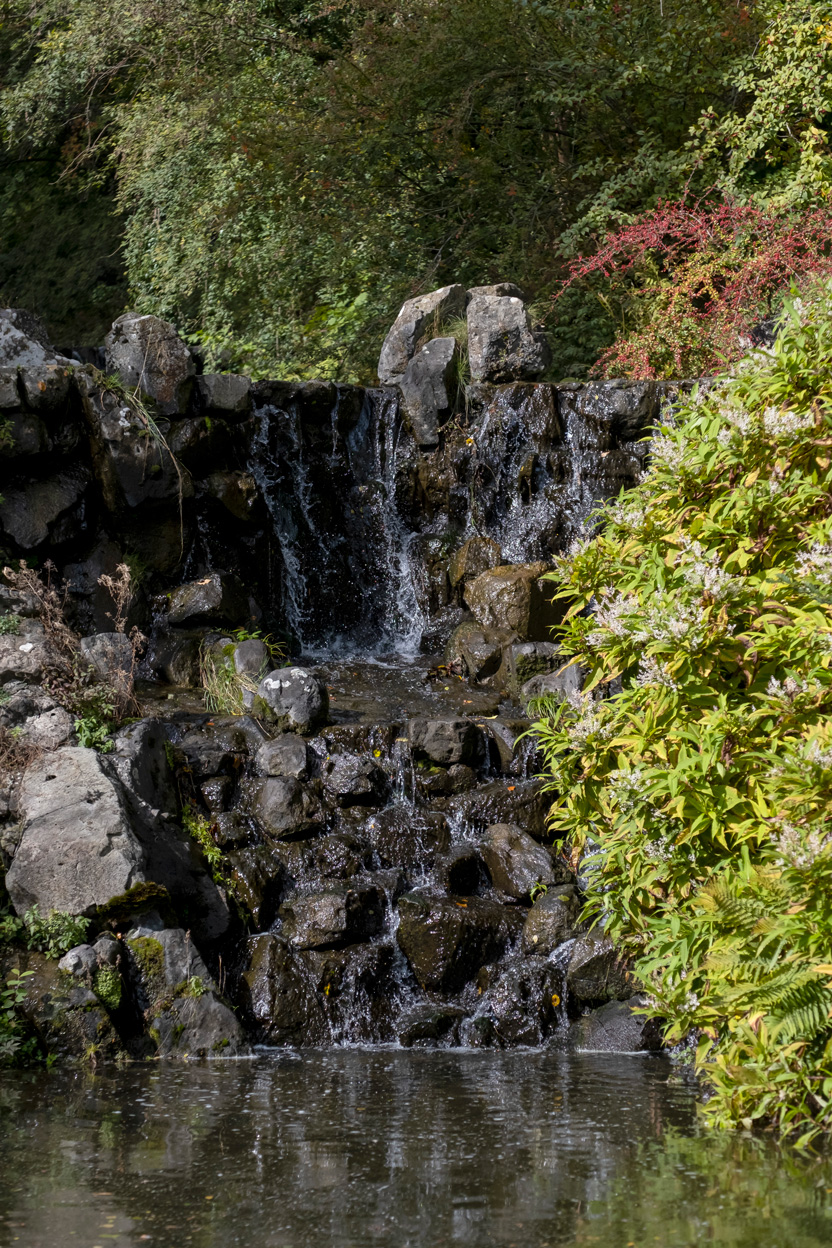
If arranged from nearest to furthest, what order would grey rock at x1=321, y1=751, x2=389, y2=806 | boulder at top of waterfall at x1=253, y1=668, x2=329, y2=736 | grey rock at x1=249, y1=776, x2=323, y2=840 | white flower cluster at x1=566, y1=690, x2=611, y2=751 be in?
1. white flower cluster at x1=566, y1=690, x2=611, y2=751
2. grey rock at x1=249, y1=776, x2=323, y2=840
3. grey rock at x1=321, y1=751, x2=389, y2=806
4. boulder at top of waterfall at x1=253, y1=668, x2=329, y2=736

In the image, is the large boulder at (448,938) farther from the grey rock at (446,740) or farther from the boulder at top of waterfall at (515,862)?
the grey rock at (446,740)

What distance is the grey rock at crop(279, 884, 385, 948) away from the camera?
300 inches

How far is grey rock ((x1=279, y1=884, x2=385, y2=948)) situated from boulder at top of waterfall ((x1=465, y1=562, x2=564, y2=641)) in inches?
144

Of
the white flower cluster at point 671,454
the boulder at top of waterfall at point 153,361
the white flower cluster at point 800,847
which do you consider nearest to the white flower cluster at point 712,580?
the white flower cluster at point 671,454

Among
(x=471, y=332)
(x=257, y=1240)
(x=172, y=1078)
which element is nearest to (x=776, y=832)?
(x=257, y=1240)

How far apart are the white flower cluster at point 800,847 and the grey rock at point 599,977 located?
11.9 ft

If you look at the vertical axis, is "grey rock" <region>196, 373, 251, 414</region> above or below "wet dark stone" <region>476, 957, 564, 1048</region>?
above

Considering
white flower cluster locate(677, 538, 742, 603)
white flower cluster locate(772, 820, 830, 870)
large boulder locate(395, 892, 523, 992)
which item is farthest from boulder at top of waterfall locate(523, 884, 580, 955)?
white flower cluster locate(772, 820, 830, 870)

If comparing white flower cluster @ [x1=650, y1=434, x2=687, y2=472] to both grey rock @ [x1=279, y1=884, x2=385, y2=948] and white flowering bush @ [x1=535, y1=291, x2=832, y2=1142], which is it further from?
grey rock @ [x1=279, y1=884, x2=385, y2=948]

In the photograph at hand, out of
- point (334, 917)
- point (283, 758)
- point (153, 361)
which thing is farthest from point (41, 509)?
point (334, 917)

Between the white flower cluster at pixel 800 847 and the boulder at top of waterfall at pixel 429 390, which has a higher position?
the boulder at top of waterfall at pixel 429 390

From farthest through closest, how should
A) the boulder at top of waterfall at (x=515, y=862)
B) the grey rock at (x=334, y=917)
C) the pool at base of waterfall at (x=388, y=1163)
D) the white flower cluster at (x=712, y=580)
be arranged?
1. the boulder at top of waterfall at (x=515, y=862)
2. the grey rock at (x=334, y=917)
3. the white flower cluster at (x=712, y=580)
4. the pool at base of waterfall at (x=388, y=1163)

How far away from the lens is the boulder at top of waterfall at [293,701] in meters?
9.23

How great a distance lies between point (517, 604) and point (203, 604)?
2.78 meters
